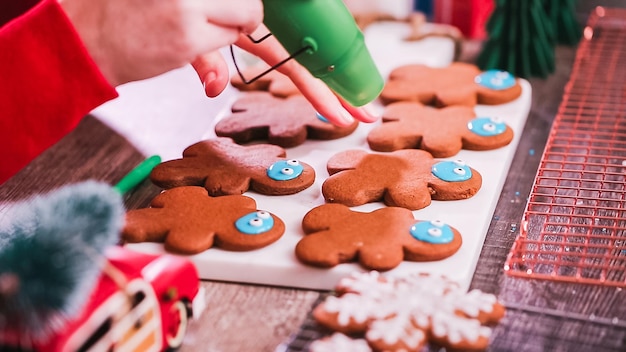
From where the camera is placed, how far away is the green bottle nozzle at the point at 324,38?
76cm

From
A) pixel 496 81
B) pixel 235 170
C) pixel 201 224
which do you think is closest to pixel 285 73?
pixel 235 170

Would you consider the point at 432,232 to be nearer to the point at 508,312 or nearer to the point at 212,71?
the point at 508,312

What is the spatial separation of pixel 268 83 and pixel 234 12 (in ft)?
1.57

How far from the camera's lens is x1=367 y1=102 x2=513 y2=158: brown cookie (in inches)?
38.1

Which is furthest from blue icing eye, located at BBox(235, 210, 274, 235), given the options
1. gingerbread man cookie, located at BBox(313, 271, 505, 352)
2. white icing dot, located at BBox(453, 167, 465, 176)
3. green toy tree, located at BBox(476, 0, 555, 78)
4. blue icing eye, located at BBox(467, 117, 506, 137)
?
green toy tree, located at BBox(476, 0, 555, 78)

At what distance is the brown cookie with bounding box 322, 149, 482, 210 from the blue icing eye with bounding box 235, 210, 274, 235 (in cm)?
9

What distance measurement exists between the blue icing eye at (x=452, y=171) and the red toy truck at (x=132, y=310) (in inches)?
12.9

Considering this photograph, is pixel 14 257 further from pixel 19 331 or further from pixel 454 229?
pixel 454 229

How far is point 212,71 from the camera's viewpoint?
3.10 feet

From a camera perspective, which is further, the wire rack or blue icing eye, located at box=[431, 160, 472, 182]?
blue icing eye, located at box=[431, 160, 472, 182]

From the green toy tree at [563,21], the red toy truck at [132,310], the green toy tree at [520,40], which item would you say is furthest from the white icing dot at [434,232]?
the green toy tree at [563,21]

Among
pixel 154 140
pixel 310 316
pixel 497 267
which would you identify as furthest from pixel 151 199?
pixel 497 267

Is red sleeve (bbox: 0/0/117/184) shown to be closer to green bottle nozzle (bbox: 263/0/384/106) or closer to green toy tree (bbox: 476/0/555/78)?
green bottle nozzle (bbox: 263/0/384/106)

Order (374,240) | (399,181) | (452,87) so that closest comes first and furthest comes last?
(374,240)
(399,181)
(452,87)
